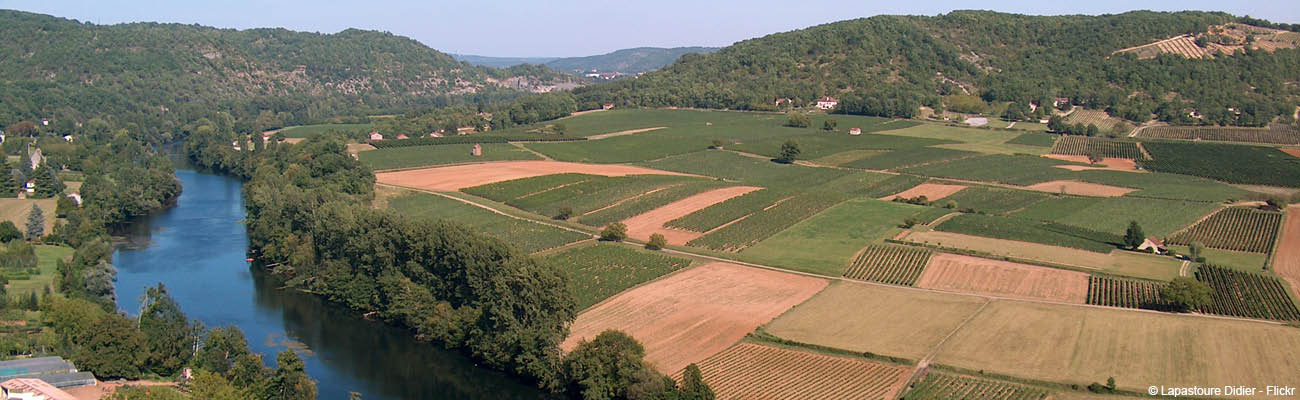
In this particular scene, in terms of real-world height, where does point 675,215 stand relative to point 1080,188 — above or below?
below

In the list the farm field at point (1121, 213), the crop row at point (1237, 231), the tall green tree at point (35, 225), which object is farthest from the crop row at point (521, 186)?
the crop row at point (1237, 231)

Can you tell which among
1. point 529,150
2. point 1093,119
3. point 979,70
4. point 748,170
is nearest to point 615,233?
point 748,170

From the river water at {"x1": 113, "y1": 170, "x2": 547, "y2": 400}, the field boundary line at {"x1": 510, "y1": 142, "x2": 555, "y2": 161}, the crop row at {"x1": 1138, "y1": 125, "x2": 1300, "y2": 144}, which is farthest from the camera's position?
the crop row at {"x1": 1138, "y1": 125, "x2": 1300, "y2": 144}

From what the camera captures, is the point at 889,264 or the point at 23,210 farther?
the point at 23,210

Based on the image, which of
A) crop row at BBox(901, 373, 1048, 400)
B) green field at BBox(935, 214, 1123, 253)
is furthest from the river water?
green field at BBox(935, 214, 1123, 253)

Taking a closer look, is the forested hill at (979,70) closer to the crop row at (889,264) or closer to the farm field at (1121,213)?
the farm field at (1121,213)

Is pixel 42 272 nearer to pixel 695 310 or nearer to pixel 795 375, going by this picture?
pixel 695 310

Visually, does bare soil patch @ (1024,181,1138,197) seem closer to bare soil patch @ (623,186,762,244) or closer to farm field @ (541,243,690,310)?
bare soil patch @ (623,186,762,244)
